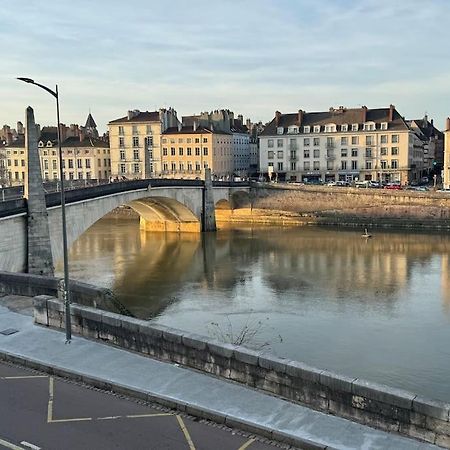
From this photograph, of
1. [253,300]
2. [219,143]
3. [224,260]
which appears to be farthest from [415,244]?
[219,143]

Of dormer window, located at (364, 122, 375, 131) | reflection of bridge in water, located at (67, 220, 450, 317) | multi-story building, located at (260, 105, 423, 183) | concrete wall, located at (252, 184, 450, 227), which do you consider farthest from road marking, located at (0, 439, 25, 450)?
dormer window, located at (364, 122, 375, 131)

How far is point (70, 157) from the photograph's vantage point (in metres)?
90.9

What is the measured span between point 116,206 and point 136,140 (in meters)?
46.6

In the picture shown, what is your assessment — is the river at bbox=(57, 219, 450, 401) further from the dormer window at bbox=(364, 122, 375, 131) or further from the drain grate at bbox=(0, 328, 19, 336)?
the dormer window at bbox=(364, 122, 375, 131)

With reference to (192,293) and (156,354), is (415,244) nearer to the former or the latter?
(192,293)

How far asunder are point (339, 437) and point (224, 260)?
32.4 meters

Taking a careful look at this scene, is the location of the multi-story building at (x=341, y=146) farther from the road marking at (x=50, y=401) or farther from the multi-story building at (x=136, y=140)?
the road marking at (x=50, y=401)

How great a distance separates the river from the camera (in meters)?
20.1

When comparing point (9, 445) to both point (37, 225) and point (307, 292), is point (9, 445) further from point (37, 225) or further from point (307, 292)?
point (307, 292)

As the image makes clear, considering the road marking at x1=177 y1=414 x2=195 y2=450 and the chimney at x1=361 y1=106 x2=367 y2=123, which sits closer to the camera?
the road marking at x1=177 y1=414 x2=195 y2=450

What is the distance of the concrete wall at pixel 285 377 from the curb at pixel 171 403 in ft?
4.03

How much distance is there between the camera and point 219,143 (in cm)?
8825

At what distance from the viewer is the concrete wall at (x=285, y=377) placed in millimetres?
9312

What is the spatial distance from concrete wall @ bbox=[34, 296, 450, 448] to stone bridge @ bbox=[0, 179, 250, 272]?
1380 cm
